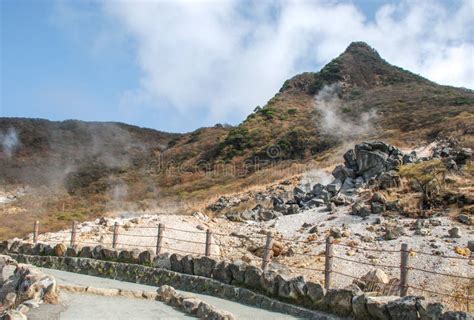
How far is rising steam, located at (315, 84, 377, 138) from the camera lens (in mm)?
50994

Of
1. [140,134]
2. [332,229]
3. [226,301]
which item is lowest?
[226,301]

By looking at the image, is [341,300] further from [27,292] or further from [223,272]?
[27,292]

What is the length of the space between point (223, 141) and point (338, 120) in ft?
42.2

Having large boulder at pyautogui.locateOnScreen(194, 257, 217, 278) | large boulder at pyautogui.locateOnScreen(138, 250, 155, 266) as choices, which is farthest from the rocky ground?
large boulder at pyautogui.locateOnScreen(194, 257, 217, 278)

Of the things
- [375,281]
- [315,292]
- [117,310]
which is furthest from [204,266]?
[375,281]

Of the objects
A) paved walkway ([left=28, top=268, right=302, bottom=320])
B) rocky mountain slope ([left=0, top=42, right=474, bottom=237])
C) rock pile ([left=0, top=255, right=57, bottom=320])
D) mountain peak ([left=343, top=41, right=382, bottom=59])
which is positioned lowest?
paved walkway ([left=28, top=268, right=302, bottom=320])

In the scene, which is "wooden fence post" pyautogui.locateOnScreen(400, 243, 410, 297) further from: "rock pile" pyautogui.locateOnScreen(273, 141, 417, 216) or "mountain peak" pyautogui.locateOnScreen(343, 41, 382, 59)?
Answer: "mountain peak" pyautogui.locateOnScreen(343, 41, 382, 59)

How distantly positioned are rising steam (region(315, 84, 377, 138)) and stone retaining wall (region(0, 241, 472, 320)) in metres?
36.4

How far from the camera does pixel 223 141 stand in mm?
60219

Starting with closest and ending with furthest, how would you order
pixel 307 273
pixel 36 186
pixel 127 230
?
1. pixel 307 273
2. pixel 127 230
3. pixel 36 186

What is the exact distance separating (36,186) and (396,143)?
35.9 meters

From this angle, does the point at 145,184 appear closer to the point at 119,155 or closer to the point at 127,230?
the point at 119,155

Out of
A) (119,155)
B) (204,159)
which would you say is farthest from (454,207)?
(119,155)

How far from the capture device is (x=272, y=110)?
216 ft
